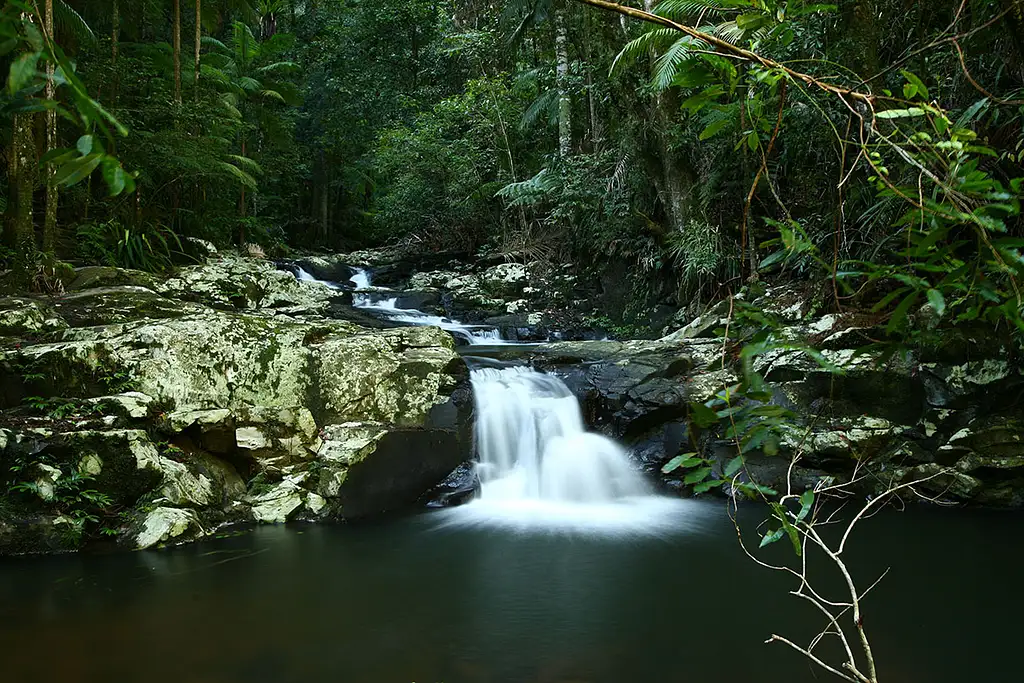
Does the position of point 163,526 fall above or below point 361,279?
below

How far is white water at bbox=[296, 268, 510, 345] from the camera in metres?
11.4

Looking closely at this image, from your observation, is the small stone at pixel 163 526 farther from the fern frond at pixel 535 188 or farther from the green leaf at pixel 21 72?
the fern frond at pixel 535 188

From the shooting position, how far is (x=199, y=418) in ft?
20.4

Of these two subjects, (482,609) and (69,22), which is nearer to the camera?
(482,609)

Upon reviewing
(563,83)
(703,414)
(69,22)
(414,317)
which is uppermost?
(69,22)

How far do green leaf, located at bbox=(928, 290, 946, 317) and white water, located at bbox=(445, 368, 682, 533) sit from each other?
5.39 metres

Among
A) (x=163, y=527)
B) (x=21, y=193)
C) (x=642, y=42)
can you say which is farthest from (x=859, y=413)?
(x=21, y=193)

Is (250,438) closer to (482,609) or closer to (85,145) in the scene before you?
(482,609)

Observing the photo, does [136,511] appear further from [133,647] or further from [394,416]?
[394,416]

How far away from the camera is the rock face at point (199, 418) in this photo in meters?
5.43

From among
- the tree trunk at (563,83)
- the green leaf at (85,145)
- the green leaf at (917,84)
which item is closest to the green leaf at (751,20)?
the green leaf at (917,84)

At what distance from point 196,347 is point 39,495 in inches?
73.9

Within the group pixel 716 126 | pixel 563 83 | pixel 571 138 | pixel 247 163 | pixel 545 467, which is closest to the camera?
pixel 716 126

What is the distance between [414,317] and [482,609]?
835 centimetres
